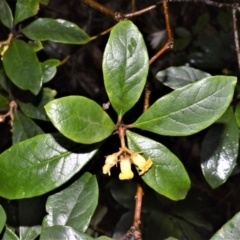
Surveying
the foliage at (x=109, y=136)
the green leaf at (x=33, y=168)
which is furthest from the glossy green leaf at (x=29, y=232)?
the green leaf at (x=33, y=168)

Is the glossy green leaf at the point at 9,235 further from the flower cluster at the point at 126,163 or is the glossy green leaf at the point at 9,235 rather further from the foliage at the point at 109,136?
the flower cluster at the point at 126,163

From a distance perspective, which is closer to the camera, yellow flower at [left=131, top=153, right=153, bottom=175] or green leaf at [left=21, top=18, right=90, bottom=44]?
yellow flower at [left=131, top=153, right=153, bottom=175]

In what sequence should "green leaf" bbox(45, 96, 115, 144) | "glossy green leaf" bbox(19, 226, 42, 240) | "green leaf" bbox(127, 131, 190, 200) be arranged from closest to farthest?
"green leaf" bbox(45, 96, 115, 144)
"green leaf" bbox(127, 131, 190, 200)
"glossy green leaf" bbox(19, 226, 42, 240)

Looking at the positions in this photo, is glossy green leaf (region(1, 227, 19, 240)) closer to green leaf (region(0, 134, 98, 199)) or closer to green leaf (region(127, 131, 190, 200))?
green leaf (region(0, 134, 98, 199))

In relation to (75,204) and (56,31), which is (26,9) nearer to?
(56,31)

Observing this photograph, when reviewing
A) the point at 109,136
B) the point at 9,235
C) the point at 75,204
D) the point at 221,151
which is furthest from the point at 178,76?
the point at 9,235

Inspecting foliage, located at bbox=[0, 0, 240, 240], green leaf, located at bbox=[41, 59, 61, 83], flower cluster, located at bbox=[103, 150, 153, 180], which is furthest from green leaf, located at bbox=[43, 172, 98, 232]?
green leaf, located at bbox=[41, 59, 61, 83]

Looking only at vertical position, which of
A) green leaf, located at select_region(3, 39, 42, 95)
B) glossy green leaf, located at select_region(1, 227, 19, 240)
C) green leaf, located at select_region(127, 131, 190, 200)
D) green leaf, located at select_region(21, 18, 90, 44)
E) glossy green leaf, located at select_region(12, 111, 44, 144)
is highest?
green leaf, located at select_region(21, 18, 90, 44)
